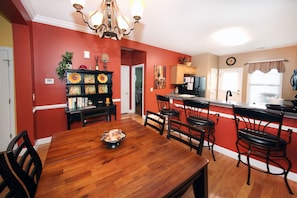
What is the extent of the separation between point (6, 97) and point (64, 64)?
1.14 m

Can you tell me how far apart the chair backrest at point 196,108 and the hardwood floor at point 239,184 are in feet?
2.65

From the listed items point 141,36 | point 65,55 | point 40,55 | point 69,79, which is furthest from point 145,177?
point 141,36

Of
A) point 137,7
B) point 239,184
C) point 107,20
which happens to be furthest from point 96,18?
point 239,184

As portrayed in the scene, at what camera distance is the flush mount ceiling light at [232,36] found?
10.6 feet

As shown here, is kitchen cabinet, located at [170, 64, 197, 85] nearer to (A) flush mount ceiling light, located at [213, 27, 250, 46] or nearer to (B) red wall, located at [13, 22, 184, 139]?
(A) flush mount ceiling light, located at [213, 27, 250, 46]

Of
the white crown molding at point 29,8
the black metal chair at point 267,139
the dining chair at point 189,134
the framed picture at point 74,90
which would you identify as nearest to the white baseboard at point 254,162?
the black metal chair at point 267,139

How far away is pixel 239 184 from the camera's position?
1.79 metres

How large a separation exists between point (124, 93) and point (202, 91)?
10.2 ft

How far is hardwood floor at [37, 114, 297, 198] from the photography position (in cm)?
163

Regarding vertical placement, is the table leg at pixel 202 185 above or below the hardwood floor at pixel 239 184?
above

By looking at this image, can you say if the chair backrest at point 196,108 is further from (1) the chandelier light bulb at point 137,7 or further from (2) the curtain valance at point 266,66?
(2) the curtain valance at point 266,66

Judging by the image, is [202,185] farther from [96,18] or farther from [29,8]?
[29,8]

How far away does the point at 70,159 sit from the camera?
1084 millimetres

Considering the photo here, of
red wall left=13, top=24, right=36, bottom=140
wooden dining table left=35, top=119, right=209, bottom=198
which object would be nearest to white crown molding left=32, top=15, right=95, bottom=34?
red wall left=13, top=24, right=36, bottom=140
